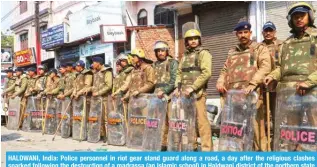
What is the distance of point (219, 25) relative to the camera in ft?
46.1

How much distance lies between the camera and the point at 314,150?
4316 mm

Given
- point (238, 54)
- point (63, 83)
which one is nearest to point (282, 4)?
point (63, 83)

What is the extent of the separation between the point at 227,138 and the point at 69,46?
1819cm

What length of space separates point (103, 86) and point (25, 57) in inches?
759

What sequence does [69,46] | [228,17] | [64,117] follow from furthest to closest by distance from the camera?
[69,46], [228,17], [64,117]

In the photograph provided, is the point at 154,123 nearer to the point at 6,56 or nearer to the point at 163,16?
the point at 163,16

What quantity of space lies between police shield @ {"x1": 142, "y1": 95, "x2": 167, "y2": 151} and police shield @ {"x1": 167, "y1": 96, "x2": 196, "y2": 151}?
476 mm

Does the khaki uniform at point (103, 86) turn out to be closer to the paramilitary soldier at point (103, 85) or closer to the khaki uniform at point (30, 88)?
the paramilitary soldier at point (103, 85)

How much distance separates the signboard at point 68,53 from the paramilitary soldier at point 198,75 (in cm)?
1595

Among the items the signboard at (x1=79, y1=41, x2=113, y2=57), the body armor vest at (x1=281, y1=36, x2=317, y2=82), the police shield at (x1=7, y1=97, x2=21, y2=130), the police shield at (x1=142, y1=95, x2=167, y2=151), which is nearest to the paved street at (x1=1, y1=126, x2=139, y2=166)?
the police shield at (x1=142, y1=95, x2=167, y2=151)

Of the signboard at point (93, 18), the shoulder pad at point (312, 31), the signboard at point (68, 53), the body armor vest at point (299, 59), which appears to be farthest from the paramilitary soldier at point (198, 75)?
the signboard at point (68, 53)

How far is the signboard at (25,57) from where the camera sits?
85.8 feet

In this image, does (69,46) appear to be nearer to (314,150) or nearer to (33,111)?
Result: (33,111)

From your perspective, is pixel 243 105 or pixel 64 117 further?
pixel 64 117
